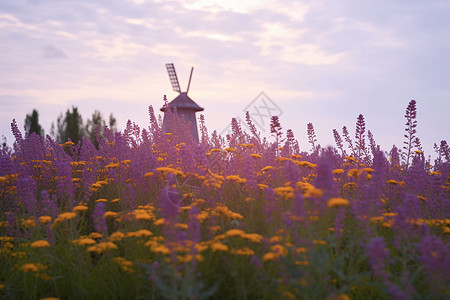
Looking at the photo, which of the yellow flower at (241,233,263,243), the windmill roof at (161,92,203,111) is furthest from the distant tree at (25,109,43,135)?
the yellow flower at (241,233,263,243)

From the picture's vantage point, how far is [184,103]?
28.7 meters

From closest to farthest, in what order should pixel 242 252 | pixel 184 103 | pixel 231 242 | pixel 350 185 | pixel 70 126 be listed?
1. pixel 242 252
2. pixel 231 242
3. pixel 350 185
4. pixel 184 103
5. pixel 70 126

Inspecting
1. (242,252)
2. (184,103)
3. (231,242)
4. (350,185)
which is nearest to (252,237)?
(242,252)

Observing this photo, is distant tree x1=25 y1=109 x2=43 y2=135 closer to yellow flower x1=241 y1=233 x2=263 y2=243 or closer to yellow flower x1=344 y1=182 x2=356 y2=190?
yellow flower x1=344 y1=182 x2=356 y2=190

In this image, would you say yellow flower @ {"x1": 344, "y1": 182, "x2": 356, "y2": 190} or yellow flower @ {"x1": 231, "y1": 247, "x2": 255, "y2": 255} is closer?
yellow flower @ {"x1": 231, "y1": 247, "x2": 255, "y2": 255}

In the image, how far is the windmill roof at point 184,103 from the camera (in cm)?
2815

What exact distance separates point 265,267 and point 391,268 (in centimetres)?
175

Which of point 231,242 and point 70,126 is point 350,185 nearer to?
point 231,242

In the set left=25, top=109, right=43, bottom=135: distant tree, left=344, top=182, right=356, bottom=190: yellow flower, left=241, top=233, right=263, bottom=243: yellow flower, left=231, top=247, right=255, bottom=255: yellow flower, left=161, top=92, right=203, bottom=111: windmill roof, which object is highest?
left=25, top=109, right=43, bottom=135: distant tree

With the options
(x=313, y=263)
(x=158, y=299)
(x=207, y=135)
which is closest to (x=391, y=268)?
(x=313, y=263)

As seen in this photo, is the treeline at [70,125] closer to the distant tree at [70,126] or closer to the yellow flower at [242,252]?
the distant tree at [70,126]

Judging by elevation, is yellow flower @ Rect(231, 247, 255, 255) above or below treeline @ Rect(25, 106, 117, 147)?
below

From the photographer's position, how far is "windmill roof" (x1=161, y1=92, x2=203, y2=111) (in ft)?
92.4

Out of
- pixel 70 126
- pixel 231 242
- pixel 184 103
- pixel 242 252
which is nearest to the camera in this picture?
pixel 242 252
